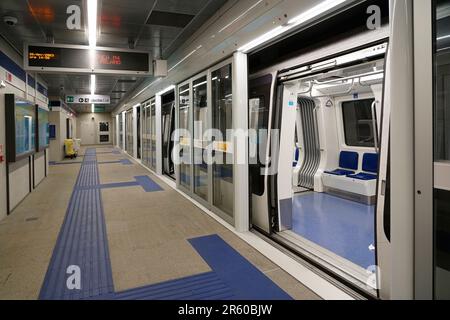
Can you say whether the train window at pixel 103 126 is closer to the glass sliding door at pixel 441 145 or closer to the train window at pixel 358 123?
the train window at pixel 358 123

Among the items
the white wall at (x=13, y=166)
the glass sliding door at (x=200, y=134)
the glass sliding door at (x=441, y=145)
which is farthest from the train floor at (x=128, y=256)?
the glass sliding door at (x=441, y=145)

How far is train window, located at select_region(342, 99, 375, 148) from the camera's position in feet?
21.3

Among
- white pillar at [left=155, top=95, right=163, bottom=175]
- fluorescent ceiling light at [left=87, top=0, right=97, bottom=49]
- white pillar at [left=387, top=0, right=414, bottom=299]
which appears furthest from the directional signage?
white pillar at [left=387, top=0, right=414, bottom=299]

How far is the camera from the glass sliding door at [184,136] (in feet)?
20.3

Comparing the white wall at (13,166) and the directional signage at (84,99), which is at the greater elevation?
the directional signage at (84,99)

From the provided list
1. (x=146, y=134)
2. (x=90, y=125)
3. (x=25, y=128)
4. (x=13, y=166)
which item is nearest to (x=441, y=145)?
(x=13, y=166)

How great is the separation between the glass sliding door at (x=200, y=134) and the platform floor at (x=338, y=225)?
69.2 inches

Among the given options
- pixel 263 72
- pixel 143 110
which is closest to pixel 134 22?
pixel 263 72

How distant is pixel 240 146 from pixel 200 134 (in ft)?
5.45

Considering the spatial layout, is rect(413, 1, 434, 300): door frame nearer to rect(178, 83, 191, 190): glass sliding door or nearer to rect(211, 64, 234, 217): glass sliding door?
rect(211, 64, 234, 217): glass sliding door

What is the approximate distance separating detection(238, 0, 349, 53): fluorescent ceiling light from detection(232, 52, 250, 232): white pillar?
1.14 ft

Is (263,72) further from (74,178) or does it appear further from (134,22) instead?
A: (74,178)
